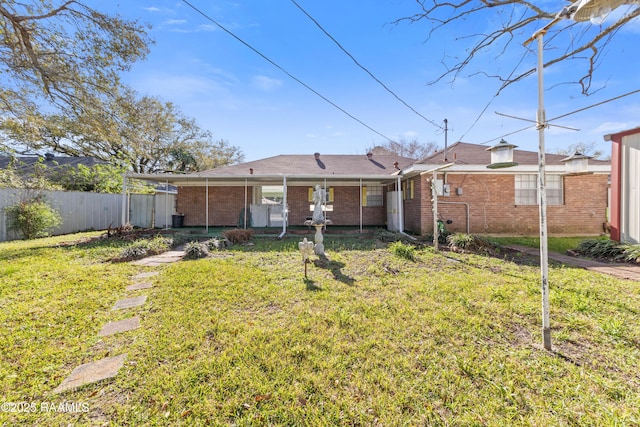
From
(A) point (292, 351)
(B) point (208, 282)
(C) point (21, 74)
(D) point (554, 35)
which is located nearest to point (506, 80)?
(D) point (554, 35)

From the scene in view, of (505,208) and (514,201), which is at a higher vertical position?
(514,201)

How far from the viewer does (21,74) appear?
805cm

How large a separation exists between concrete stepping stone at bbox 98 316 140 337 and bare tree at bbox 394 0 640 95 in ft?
29.2

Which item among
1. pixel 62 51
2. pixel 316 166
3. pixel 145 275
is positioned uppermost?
pixel 62 51

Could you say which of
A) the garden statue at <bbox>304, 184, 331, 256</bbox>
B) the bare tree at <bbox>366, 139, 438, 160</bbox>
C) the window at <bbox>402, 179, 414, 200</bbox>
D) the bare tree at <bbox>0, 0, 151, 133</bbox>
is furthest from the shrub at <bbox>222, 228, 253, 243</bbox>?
the bare tree at <bbox>366, 139, 438, 160</bbox>

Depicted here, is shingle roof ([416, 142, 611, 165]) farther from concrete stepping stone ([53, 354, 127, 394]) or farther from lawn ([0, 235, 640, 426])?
concrete stepping stone ([53, 354, 127, 394])

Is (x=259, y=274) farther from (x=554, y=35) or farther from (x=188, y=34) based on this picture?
(x=554, y=35)

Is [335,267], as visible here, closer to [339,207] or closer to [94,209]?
[339,207]

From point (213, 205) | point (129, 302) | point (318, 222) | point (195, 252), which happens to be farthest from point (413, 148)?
point (129, 302)

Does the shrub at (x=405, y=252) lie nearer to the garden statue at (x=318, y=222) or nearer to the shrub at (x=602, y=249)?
the garden statue at (x=318, y=222)

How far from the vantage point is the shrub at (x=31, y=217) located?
894 cm

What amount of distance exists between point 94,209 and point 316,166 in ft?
37.4

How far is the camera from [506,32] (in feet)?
22.5

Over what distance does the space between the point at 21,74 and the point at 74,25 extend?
2391 mm
